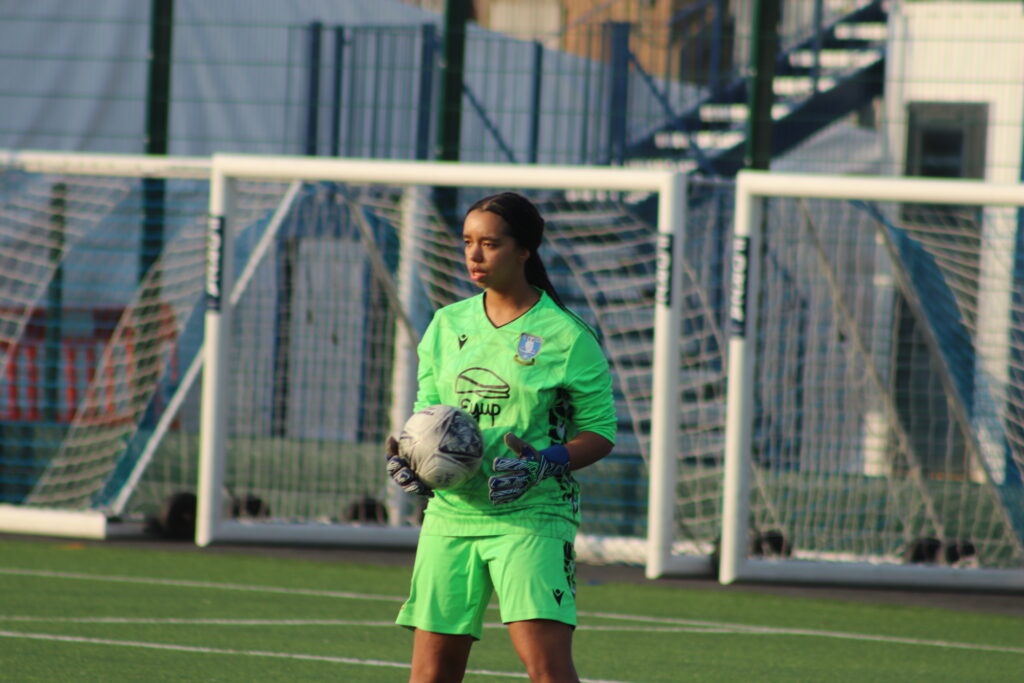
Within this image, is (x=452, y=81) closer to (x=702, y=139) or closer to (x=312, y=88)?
(x=312, y=88)

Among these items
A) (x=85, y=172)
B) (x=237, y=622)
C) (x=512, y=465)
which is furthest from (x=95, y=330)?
(x=512, y=465)

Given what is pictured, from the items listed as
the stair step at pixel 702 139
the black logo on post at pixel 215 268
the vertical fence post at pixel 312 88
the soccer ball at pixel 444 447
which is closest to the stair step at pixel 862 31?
the stair step at pixel 702 139

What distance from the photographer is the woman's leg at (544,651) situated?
4004 millimetres

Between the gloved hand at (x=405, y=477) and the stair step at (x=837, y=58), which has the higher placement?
the stair step at (x=837, y=58)

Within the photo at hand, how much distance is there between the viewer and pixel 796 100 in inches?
542

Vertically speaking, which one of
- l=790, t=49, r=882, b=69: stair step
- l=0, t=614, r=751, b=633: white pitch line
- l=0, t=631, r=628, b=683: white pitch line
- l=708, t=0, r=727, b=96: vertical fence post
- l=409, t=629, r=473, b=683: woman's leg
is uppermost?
l=790, t=49, r=882, b=69: stair step

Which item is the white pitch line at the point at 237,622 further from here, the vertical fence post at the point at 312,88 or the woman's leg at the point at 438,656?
the vertical fence post at the point at 312,88

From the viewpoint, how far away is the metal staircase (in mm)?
11938

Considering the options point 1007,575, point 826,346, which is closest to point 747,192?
point 826,346

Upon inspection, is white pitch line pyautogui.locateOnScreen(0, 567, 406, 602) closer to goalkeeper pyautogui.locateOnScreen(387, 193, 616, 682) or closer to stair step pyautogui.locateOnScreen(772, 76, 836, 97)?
goalkeeper pyautogui.locateOnScreen(387, 193, 616, 682)

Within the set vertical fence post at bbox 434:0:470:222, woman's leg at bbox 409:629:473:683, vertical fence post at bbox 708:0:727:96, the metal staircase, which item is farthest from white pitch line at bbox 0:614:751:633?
vertical fence post at bbox 708:0:727:96

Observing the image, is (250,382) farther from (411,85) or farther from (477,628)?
(477,628)

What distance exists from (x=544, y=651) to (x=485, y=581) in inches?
10.7

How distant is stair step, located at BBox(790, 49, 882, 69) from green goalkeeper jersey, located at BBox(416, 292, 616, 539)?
32.3 ft
